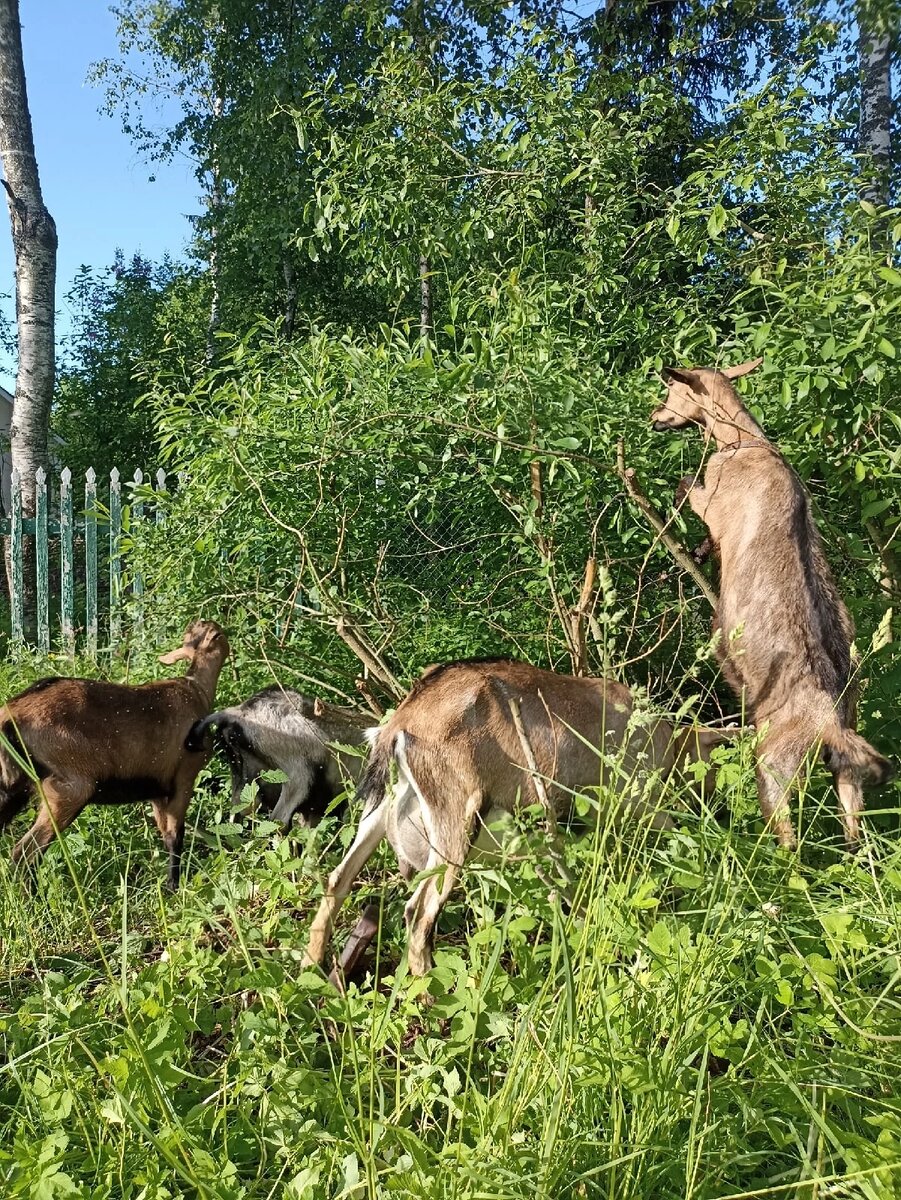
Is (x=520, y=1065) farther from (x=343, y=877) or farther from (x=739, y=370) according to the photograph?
(x=739, y=370)

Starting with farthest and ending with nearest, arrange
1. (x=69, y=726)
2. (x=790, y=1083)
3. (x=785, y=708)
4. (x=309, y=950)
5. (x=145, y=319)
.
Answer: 1. (x=145, y=319)
2. (x=69, y=726)
3. (x=785, y=708)
4. (x=309, y=950)
5. (x=790, y=1083)

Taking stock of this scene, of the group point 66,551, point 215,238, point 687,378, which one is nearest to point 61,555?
point 66,551

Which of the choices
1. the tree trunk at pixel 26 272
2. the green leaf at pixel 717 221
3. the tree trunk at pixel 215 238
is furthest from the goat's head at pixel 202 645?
the tree trunk at pixel 215 238

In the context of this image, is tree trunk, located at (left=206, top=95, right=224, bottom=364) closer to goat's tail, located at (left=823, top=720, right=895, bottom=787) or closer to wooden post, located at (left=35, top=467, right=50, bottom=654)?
wooden post, located at (left=35, top=467, right=50, bottom=654)

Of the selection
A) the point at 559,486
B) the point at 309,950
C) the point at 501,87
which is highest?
the point at 501,87

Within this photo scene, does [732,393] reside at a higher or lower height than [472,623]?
higher

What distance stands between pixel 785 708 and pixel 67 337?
1716cm

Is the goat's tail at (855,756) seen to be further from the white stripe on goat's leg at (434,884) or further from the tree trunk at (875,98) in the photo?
the tree trunk at (875,98)

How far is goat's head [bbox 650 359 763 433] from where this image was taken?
477cm

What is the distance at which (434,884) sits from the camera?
2.99m

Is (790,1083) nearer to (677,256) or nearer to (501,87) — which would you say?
(677,256)

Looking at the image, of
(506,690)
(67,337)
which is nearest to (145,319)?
(67,337)

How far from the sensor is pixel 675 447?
15.9 ft

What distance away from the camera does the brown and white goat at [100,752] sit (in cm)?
406
